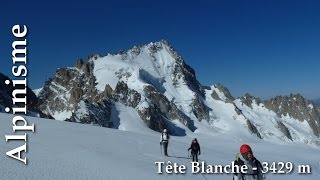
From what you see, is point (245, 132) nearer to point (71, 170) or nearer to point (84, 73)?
point (84, 73)

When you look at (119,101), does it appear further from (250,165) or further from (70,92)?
(250,165)

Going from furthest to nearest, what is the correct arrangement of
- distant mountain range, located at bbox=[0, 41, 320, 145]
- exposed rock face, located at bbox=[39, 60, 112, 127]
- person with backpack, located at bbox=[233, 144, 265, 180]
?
1. exposed rock face, located at bbox=[39, 60, 112, 127]
2. distant mountain range, located at bbox=[0, 41, 320, 145]
3. person with backpack, located at bbox=[233, 144, 265, 180]

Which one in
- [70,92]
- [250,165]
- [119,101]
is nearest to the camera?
[250,165]

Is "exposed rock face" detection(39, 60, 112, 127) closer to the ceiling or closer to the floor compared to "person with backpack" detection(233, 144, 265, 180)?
closer to the ceiling

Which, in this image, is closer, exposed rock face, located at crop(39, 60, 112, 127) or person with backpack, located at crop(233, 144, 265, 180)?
person with backpack, located at crop(233, 144, 265, 180)

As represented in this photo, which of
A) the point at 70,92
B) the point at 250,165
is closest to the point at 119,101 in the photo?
the point at 70,92

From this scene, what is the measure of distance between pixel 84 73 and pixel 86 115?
69.2 metres

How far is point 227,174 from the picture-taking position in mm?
24203

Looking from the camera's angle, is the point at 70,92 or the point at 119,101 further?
the point at 70,92

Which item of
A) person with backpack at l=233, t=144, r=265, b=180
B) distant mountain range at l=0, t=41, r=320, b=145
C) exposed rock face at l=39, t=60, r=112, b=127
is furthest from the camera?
exposed rock face at l=39, t=60, r=112, b=127

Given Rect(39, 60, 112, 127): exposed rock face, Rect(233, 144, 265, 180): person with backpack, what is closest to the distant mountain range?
Rect(39, 60, 112, 127): exposed rock face

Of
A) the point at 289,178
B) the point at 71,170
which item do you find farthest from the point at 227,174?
the point at 71,170

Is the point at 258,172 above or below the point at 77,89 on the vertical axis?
below

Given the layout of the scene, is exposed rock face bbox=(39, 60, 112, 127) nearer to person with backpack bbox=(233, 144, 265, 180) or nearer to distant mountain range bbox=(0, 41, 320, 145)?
distant mountain range bbox=(0, 41, 320, 145)
